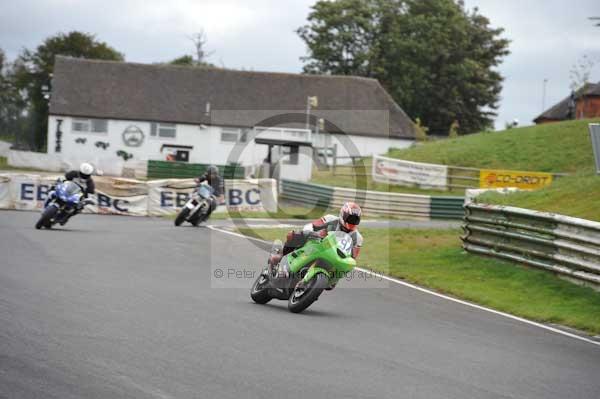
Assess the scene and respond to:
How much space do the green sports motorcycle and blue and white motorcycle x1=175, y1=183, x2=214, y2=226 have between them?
12.6 m

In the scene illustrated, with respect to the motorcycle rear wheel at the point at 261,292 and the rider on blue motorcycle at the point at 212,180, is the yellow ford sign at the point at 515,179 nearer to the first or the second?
the rider on blue motorcycle at the point at 212,180

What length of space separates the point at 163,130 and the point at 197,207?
4229cm

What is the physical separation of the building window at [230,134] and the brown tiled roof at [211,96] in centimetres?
51

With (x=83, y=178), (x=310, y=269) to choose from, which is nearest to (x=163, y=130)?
(x=83, y=178)

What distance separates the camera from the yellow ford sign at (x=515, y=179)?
41000 millimetres

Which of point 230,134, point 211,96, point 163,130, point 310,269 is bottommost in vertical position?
point 310,269

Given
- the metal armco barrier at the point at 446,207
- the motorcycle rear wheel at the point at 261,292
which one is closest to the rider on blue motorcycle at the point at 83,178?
the motorcycle rear wheel at the point at 261,292

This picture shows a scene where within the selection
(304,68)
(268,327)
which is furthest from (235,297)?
(304,68)

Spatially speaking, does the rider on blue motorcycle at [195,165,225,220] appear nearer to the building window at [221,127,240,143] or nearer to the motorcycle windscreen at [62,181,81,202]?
the motorcycle windscreen at [62,181,81,202]

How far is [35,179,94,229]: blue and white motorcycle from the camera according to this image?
20.7m

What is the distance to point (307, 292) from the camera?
428 inches

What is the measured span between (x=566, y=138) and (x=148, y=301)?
145ft

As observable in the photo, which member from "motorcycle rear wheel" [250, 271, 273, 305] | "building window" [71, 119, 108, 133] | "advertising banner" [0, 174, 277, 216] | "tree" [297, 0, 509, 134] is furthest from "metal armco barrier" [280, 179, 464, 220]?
"tree" [297, 0, 509, 134]

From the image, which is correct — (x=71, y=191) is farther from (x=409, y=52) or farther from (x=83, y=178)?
(x=409, y=52)
